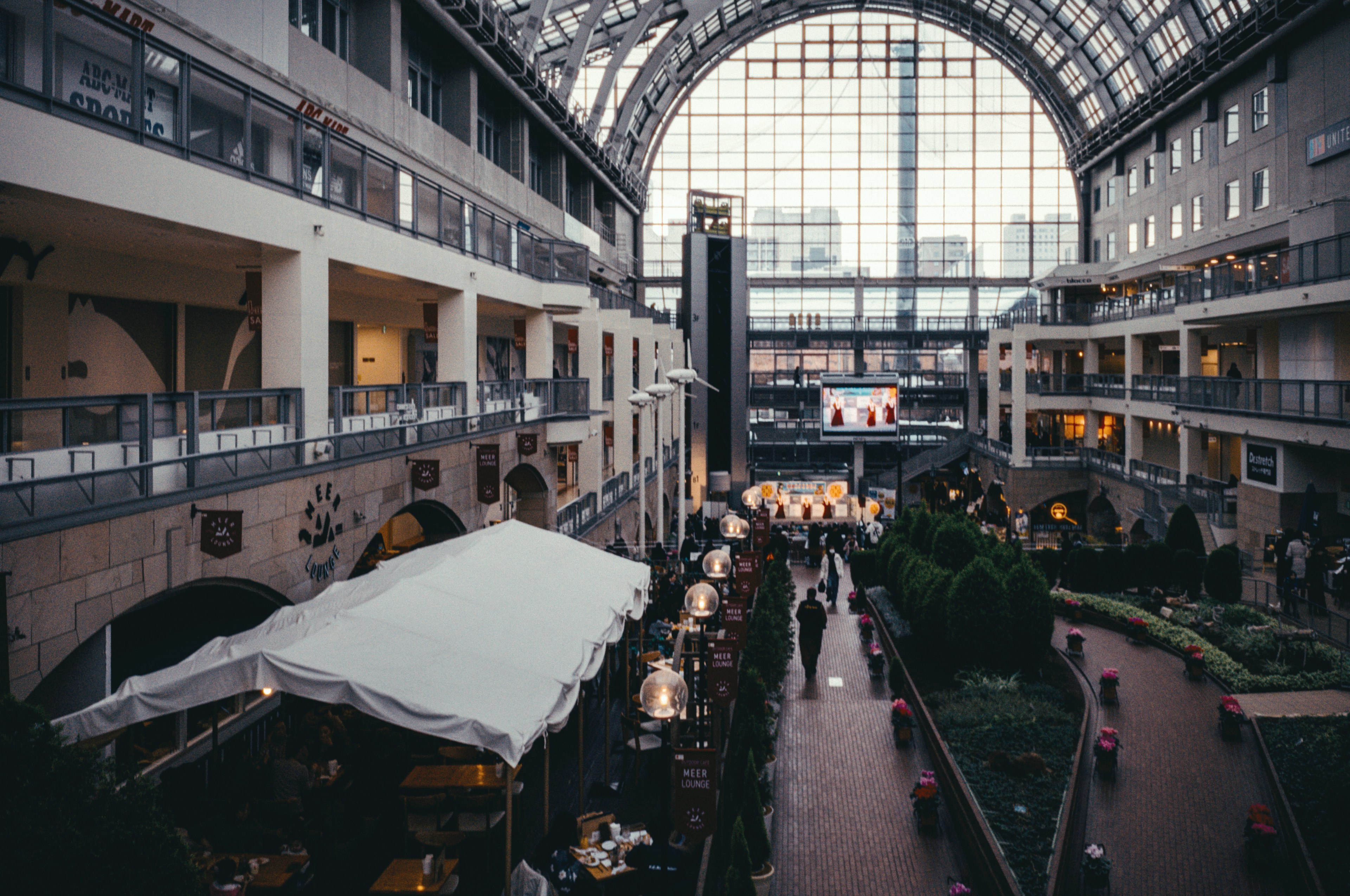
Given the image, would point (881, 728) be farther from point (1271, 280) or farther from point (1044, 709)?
point (1271, 280)

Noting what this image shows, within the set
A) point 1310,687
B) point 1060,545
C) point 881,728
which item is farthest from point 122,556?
point 1060,545

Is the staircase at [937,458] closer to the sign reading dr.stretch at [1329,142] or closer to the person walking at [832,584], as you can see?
the sign reading dr.stretch at [1329,142]

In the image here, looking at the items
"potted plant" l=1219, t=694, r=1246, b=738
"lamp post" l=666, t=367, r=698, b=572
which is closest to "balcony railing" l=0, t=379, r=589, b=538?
"lamp post" l=666, t=367, r=698, b=572

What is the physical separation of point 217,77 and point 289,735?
23.6 ft

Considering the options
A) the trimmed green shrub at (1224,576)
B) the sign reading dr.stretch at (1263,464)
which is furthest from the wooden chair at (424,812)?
the sign reading dr.stretch at (1263,464)

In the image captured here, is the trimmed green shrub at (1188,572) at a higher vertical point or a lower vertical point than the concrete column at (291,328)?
lower

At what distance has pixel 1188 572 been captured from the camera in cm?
2103

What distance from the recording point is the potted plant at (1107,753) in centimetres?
1161

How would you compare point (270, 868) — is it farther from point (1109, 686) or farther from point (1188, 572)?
point (1188, 572)

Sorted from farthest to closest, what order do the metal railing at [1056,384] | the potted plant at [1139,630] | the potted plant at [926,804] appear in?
the metal railing at [1056,384]
the potted plant at [1139,630]
the potted plant at [926,804]

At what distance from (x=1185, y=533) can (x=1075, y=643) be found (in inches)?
274

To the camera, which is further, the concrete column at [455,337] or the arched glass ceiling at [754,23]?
the arched glass ceiling at [754,23]

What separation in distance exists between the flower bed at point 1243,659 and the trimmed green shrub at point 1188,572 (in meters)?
2.46

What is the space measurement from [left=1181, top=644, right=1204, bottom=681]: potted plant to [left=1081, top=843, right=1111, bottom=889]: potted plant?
780cm
